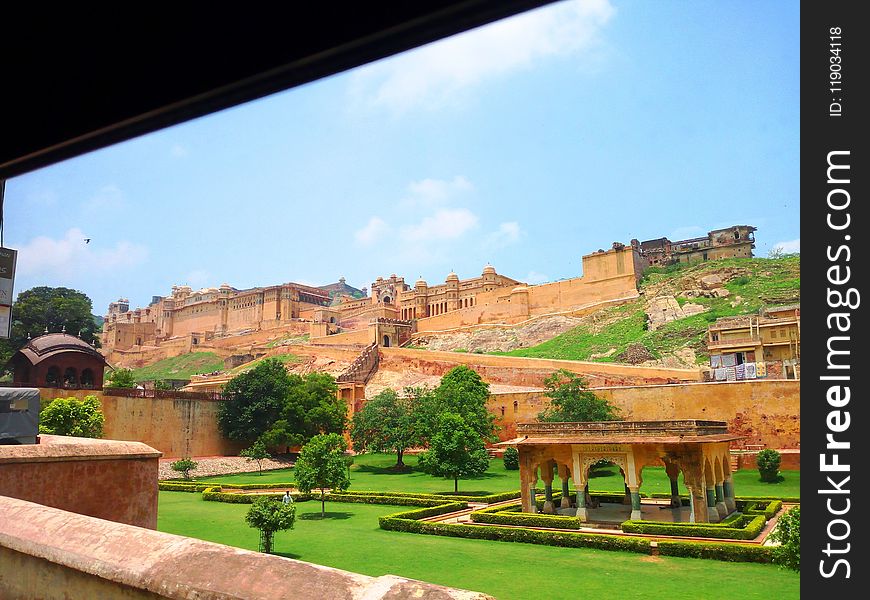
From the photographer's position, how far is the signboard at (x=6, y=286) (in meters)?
4.72

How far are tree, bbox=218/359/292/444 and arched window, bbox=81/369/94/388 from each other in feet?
17.0

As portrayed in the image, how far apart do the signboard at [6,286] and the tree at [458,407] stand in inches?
752

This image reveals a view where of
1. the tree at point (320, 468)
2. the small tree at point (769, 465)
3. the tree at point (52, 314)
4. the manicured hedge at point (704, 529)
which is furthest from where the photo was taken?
the tree at point (52, 314)

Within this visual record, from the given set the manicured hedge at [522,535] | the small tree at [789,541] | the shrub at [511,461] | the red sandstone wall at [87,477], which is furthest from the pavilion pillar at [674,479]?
the red sandstone wall at [87,477]

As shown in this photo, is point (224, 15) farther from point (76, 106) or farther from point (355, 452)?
point (355, 452)

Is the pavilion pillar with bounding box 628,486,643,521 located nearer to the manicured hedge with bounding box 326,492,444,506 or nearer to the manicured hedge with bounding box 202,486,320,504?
the manicured hedge with bounding box 326,492,444,506

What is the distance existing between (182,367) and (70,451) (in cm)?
5008

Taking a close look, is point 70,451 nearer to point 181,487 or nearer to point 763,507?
point 763,507

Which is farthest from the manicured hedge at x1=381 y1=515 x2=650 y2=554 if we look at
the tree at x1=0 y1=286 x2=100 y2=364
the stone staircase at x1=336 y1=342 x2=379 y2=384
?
the tree at x1=0 y1=286 x2=100 y2=364

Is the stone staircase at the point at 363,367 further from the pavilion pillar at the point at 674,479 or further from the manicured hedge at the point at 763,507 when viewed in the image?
the manicured hedge at the point at 763,507

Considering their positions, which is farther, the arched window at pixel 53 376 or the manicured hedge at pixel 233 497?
the arched window at pixel 53 376

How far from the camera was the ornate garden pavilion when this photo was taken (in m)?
12.6

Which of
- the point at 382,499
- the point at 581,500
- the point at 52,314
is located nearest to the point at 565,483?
the point at 581,500
